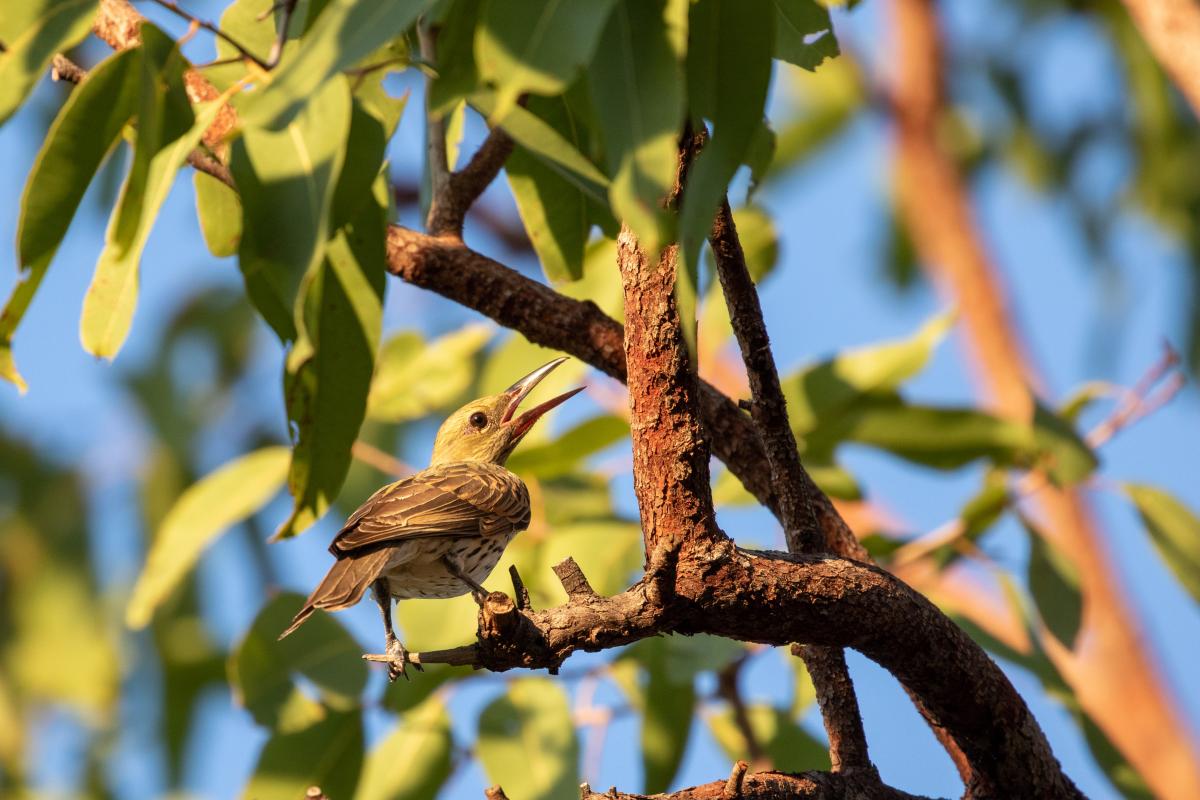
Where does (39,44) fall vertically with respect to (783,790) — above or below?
above

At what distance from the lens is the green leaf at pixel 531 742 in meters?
3.05

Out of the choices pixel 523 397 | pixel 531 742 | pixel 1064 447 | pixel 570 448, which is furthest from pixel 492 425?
pixel 1064 447

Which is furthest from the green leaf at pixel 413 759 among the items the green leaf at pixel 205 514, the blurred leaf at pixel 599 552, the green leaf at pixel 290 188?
the green leaf at pixel 290 188

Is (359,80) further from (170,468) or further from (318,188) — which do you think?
(170,468)

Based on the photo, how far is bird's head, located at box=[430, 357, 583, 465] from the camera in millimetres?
3645

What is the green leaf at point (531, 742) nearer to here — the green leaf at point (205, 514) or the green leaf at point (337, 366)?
the green leaf at point (205, 514)

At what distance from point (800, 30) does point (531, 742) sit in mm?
1746

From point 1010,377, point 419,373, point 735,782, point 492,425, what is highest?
point 1010,377

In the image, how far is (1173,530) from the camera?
3350 millimetres

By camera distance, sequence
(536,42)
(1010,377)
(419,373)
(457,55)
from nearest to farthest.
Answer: (536,42)
(457,55)
(419,373)
(1010,377)

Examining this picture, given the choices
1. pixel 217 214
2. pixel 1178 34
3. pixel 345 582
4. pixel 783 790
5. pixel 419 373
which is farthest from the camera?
pixel 419 373

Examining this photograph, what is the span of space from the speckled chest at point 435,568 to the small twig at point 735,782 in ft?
2.82

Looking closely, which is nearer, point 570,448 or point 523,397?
point 523,397

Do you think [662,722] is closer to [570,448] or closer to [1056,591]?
[570,448]
